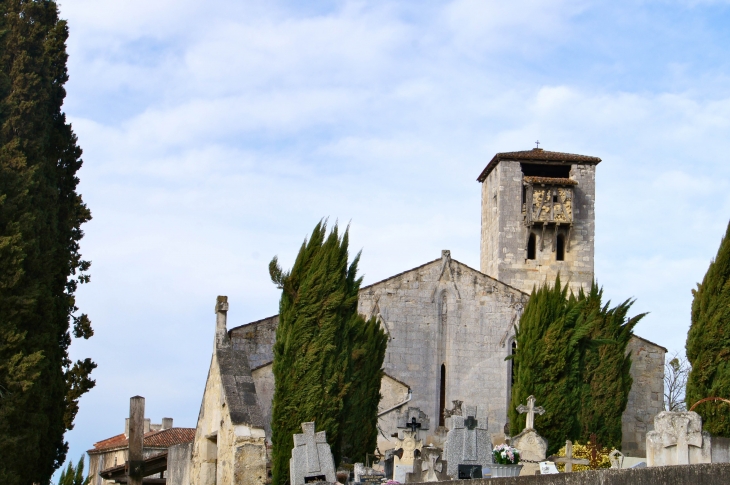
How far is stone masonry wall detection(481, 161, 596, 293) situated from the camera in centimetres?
3756

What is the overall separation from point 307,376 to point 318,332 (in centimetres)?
94

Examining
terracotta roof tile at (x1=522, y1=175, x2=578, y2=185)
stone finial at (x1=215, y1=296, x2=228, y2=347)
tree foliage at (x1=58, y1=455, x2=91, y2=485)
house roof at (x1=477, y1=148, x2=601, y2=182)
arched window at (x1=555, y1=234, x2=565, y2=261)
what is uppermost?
house roof at (x1=477, y1=148, x2=601, y2=182)

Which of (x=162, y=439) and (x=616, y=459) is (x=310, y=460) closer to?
(x=616, y=459)

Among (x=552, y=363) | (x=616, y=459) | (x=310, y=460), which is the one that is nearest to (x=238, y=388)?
(x=310, y=460)

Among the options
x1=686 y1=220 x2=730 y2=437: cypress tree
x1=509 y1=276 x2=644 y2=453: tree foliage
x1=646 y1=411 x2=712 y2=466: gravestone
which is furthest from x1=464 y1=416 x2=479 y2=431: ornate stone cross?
x1=509 y1=276 x2=644 y2=453: tree foliage

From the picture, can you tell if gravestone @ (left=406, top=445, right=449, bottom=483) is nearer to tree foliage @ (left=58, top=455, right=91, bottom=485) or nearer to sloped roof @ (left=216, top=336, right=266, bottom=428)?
sloped roof @ (left=216, top=336, right=266, bottom=428)

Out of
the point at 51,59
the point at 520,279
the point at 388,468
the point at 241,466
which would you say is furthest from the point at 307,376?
the point at 520,279

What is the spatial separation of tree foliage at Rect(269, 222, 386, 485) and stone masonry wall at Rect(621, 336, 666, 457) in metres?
12.0

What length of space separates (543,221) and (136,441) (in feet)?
70.2

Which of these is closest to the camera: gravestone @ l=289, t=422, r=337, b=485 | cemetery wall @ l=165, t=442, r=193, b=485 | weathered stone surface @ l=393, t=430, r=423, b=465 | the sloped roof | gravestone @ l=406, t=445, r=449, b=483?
the sloped roof

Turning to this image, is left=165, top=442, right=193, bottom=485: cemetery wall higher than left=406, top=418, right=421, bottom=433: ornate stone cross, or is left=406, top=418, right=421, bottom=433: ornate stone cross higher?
left=406, top=418, right=421, bottom=433: ornate stone cross

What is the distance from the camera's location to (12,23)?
21359 millimetres

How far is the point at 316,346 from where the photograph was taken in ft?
69.1

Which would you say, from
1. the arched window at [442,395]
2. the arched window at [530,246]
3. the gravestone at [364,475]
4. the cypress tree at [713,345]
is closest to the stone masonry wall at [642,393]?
the arched window at [442,395]
